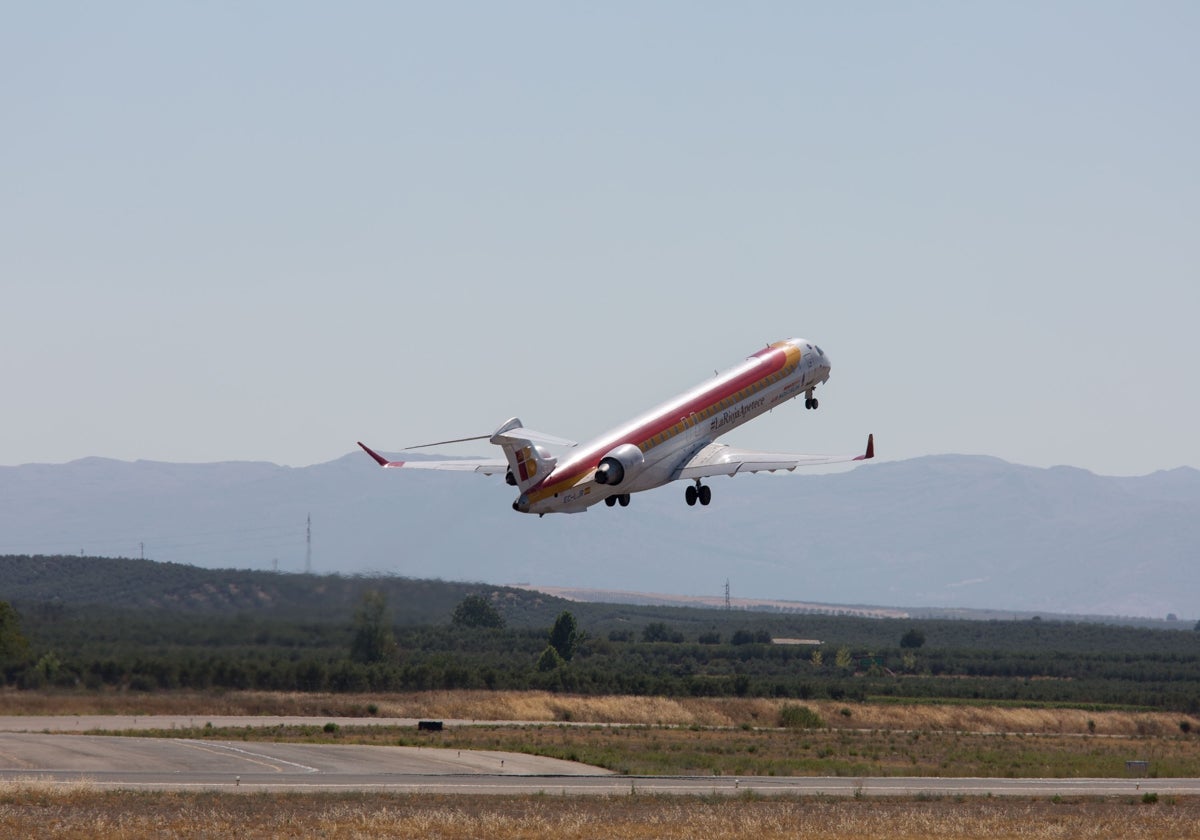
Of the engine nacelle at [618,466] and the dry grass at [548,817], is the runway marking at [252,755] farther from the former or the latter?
the engine nacelle at [618,466]

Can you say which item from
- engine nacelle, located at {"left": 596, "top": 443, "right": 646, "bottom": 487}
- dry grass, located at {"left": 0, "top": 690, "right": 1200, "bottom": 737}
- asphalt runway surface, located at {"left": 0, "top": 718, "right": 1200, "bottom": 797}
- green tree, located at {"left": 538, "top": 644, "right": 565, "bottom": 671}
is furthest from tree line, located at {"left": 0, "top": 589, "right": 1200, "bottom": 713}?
engine nacelle, located at {"left": 596, "top": 443, "right": 646, "bottom": 487}

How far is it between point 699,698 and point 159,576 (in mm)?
38677

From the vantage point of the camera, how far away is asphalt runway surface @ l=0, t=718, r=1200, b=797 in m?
60.6

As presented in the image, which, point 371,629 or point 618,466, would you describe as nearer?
point 618,466

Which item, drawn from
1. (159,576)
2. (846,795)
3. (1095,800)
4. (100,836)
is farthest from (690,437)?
(159,576)

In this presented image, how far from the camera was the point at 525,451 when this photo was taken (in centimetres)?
6216

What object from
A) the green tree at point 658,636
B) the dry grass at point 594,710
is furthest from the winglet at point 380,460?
the green tree at point 658,636

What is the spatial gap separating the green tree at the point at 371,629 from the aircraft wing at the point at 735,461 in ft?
63.3

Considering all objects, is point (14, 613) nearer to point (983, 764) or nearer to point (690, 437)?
point (690, 437)

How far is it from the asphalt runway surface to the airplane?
11426mm

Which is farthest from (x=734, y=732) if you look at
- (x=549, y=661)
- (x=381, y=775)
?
(x=381, y=775)

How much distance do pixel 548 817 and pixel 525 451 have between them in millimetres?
16266

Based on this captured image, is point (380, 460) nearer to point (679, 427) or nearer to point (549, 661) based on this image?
point (679, 427)

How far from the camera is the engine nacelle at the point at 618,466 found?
61375mm
